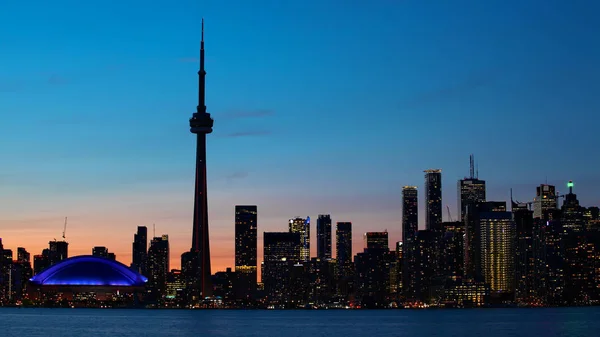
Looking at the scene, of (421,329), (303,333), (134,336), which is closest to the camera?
(134,336)

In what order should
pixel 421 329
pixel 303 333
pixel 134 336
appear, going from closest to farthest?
pixel 134 336 → pixel 303 333 → pixel 421 329

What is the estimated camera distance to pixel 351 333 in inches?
6427

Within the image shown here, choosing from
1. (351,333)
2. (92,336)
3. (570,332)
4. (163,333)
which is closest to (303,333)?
(351,333)

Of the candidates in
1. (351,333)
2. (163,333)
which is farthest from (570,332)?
(163,333)

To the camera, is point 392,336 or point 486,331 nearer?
point 392,336

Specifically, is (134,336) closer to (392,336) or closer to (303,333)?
(303,333)

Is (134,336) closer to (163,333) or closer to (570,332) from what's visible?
(163,333)

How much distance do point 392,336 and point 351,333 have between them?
10904mm

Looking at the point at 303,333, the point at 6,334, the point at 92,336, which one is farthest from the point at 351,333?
the point at 6,334

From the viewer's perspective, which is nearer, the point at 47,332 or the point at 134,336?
the point at 134,336

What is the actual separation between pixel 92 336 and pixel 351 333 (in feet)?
140

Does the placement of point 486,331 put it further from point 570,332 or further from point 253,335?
point 253,335

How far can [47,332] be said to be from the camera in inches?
6585

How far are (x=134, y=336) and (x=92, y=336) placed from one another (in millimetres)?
7147
